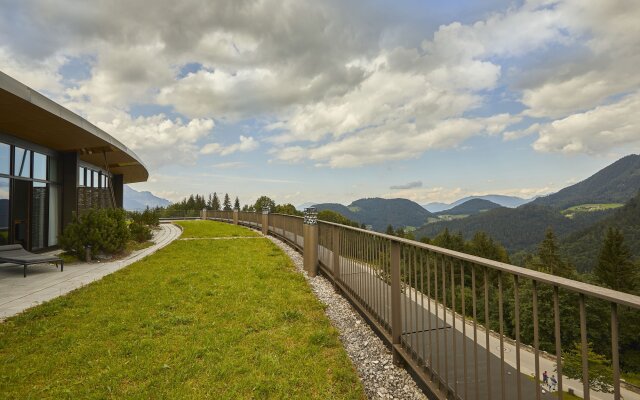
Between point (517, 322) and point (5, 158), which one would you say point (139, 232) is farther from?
point (517, 322)

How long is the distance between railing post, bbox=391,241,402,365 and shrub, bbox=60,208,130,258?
410 inches

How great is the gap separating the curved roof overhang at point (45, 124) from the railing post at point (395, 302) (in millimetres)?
8543

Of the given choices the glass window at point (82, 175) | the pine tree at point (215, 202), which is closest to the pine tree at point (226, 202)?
the pine tree at point (215, 202)

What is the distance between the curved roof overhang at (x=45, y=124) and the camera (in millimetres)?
7418

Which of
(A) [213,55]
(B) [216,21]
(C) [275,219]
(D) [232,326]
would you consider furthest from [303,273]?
(A) [213,55]

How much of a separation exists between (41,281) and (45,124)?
5.11 meters

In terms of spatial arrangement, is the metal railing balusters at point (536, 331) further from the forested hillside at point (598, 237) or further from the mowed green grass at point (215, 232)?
the forested hillside at point (598, 237)

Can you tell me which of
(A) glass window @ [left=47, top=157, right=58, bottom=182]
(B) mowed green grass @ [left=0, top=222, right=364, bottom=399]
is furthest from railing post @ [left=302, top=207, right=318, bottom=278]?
(A) glass window @ [left=47, top=157, right=58, bottom=182]

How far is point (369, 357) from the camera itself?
4.08m

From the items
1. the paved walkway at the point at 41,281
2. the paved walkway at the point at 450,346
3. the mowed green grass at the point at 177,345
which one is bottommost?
the mowed green grass at the point at 177,345

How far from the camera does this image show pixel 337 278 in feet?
22.6

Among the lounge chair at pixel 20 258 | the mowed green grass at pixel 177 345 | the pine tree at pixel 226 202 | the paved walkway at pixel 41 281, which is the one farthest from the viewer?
the pine tree at pixel 226 202

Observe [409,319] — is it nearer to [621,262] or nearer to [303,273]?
[303,273]

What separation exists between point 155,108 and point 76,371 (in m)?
22.2
